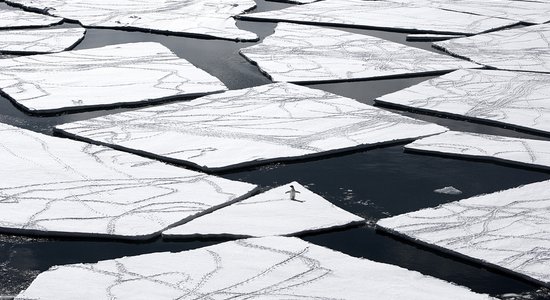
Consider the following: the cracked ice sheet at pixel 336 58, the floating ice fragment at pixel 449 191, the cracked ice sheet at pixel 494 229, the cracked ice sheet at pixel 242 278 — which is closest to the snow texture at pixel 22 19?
the cracked ice sheet at pixel 336 58

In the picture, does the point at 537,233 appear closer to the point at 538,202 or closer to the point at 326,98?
the point at 538,202

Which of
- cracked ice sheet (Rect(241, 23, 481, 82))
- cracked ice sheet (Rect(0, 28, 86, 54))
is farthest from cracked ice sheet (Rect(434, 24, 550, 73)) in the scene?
cracked ice sheet (Rect(0, 28, 86, 54))

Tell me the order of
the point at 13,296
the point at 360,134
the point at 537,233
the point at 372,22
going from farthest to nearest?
the point at 372,22 → the point at 360,134 → the point at 537,233 → the point at 13,296

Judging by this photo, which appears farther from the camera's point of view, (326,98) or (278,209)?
(326,98)

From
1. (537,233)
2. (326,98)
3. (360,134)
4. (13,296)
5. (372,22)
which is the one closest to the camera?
(13,296)

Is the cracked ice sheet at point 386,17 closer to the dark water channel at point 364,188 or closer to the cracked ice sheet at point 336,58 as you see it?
the cracked ice sheet at point 336,58

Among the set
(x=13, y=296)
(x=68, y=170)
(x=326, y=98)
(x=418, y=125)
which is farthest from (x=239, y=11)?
→ (x=13, y=296)
